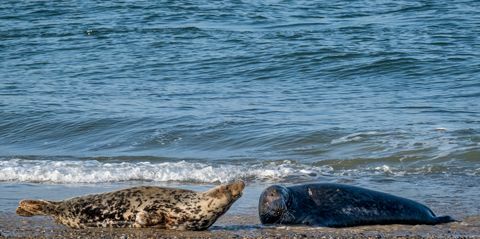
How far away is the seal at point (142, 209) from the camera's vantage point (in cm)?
646

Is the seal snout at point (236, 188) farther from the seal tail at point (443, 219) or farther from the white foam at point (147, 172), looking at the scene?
the white foam at point (147, 172)

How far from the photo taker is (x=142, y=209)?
654 centimetres

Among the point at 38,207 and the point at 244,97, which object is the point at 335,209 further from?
the point at 244,97

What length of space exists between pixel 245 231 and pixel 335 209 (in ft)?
2.36

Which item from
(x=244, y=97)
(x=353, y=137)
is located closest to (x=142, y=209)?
(x=353, y=137)

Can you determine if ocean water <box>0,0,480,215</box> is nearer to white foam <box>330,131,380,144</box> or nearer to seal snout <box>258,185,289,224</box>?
white foam <box>330,131,380,144</box>

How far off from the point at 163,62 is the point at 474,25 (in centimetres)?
588

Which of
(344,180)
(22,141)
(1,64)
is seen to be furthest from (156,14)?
(344,180)

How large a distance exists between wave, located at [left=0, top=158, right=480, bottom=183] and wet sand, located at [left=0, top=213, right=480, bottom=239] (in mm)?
2107

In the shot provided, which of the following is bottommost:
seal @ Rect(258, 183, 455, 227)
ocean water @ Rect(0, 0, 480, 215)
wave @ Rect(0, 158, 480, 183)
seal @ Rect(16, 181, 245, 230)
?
ocean water @ Rect(0, 0, 480, 215)

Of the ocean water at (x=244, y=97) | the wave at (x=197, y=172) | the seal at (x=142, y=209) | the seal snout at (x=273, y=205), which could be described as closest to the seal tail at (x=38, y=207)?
the seal at (x=142, y=209)

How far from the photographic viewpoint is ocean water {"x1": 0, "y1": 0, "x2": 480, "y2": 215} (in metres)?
9.46

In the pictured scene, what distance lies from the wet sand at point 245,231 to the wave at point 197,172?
211 centimetres

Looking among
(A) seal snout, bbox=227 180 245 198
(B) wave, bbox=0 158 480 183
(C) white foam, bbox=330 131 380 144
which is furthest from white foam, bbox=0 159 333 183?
(A) seal snout, bbox=227 180 245 198
